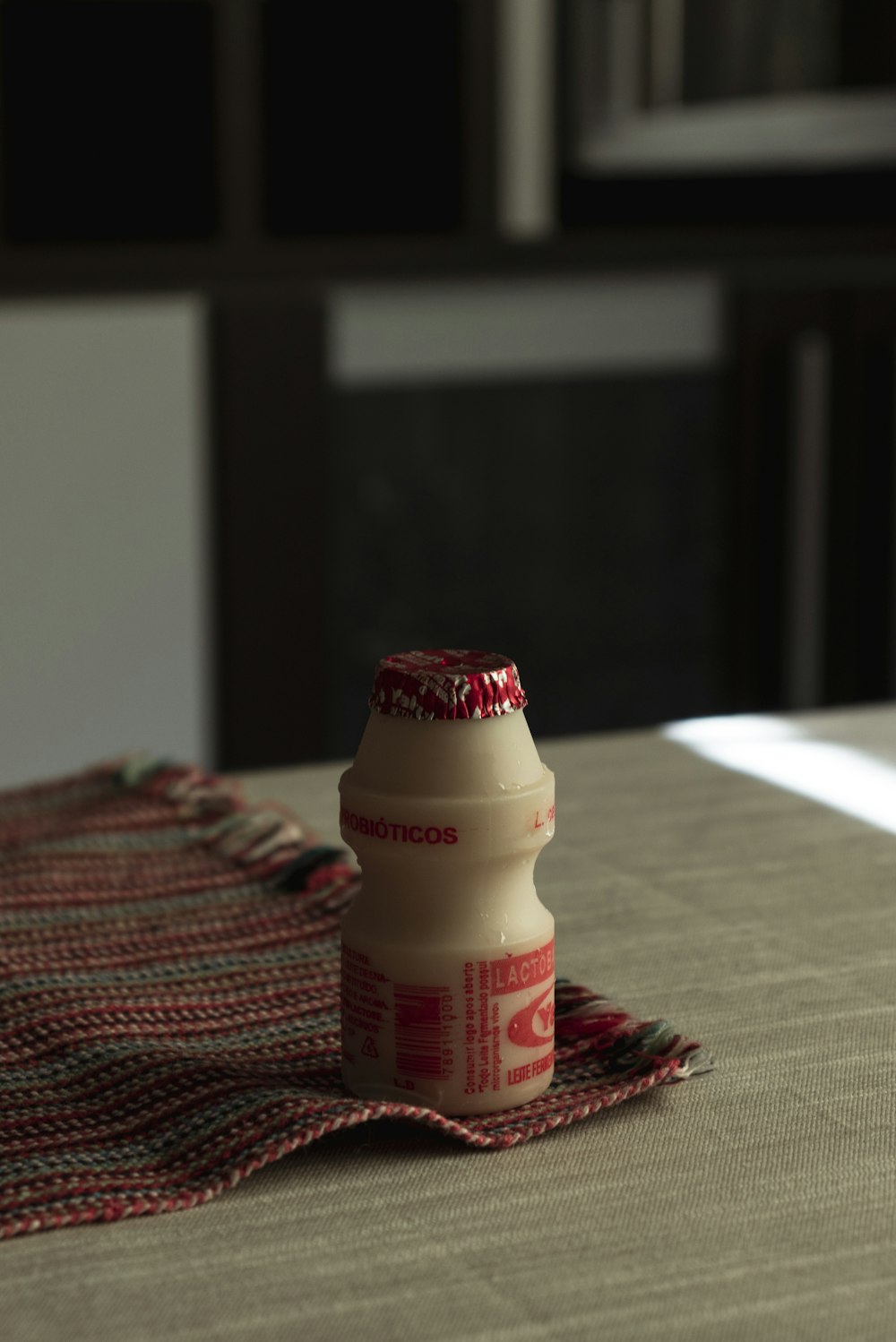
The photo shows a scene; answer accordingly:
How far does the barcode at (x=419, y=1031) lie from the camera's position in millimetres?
575

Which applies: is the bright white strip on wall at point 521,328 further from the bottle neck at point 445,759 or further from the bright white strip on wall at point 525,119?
the bottle neck at point 445,759

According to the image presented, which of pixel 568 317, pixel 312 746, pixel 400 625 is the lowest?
pixel 312 746

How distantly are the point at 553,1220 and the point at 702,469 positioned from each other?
2233 mm

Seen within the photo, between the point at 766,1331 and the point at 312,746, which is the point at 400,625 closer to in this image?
the point at 312,746

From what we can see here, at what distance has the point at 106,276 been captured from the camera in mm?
2377

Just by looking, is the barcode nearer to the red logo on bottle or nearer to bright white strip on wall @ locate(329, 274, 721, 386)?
the red logo on bottle

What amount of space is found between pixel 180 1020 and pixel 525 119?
2105 millimetres

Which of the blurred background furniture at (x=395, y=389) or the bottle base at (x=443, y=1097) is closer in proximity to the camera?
the bottle base at (x=443, y=1097)

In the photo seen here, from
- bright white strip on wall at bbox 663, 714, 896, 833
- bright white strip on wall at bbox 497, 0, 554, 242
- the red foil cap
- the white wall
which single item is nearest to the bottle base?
the red foil cap

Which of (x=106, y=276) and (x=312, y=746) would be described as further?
(x=312, y=746)

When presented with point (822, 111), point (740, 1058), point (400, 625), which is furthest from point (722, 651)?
point (740, 1058)

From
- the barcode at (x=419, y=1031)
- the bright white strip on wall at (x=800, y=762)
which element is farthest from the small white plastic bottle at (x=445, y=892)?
the bright white strip on wall at (x=800, y=762)

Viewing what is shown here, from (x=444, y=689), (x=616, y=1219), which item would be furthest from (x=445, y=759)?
(x=616, y=1219)

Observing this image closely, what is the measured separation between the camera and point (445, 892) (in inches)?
22.7
